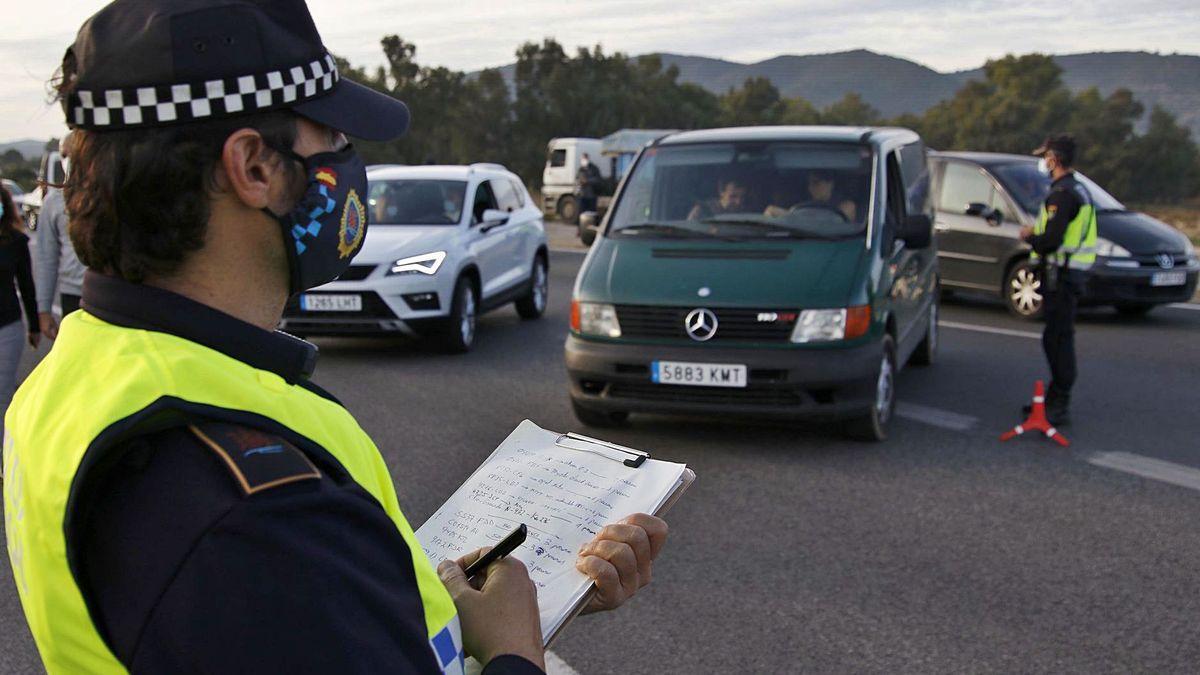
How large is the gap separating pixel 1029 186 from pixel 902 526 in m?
7.96

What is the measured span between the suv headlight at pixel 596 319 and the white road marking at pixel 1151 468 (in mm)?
2791

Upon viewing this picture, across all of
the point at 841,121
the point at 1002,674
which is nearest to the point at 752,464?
the point at 1002,674

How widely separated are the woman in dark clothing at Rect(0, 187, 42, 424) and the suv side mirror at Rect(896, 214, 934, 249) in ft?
16.7

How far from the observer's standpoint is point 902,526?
5102mm

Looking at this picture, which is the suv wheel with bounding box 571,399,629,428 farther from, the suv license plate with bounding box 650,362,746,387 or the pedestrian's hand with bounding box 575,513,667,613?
the pedestrian's hand with bounding box 575,513,667,613

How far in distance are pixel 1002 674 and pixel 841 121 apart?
2883 inches

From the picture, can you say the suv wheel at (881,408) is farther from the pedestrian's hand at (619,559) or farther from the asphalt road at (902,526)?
the pedestrian's hand at (619,559)

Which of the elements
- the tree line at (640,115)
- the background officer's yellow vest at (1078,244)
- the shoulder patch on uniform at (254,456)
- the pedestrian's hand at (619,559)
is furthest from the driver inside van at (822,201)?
the tree line at (640,115)

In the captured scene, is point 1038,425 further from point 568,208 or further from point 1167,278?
point 568,208

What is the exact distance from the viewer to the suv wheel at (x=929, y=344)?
8.84 metres

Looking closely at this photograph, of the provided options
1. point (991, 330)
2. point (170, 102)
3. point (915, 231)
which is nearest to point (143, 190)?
point (170, 102)

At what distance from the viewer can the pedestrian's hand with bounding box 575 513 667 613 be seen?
1605 millimetres

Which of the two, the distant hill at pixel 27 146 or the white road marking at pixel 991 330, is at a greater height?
the distant hill at pixel 27 146

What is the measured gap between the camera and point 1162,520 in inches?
203
